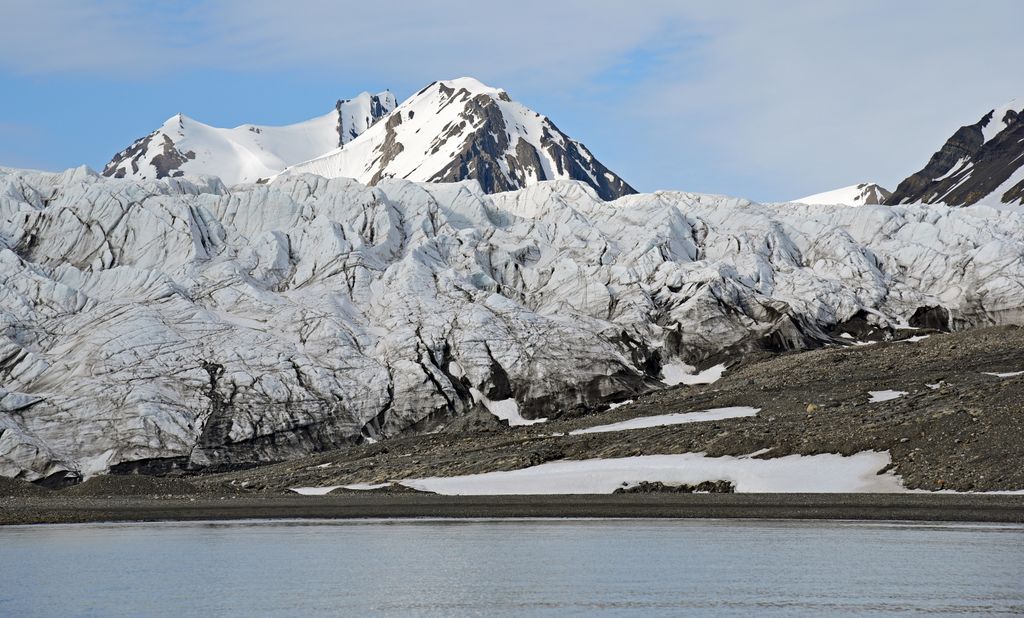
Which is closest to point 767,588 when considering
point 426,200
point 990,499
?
point 990,499

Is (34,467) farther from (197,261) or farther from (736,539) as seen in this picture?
(736,539)

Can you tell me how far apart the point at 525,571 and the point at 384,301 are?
77.8m

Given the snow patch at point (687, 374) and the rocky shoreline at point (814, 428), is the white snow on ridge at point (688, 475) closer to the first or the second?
the rocky shoreline at point (814, 428)

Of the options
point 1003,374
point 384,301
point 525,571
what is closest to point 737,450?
point 1003,374

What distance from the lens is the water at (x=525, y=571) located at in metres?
24.0

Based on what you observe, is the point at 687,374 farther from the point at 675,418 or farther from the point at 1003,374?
the point at 1003,374

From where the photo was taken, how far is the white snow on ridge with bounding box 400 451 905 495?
5394 cm

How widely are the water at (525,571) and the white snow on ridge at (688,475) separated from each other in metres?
12.9

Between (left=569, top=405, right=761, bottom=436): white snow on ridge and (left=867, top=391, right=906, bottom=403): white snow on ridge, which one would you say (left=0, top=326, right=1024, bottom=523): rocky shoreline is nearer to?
(left=867, top=391, right=906, bottom=403): white snow on ridge

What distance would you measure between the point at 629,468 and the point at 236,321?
49905 mm

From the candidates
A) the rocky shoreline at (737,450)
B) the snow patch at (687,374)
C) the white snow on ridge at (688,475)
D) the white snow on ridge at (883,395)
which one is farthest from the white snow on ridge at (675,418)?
the snow patch at (687,374)

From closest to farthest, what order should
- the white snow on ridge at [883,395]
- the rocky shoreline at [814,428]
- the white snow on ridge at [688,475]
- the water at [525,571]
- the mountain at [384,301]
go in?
the water at [525,571], the rocky shoreline at [814,428], the white snow on ridge at [688,475], the white snow on ridge at [883,395], the mountain at [384,301]

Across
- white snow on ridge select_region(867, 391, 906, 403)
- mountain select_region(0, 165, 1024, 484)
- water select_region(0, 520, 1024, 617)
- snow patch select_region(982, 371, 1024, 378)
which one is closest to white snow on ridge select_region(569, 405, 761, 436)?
white snow on ridge select_region(867, 391, 906, 403)

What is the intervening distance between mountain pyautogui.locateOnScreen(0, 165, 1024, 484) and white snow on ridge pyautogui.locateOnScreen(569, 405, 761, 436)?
12.5m
